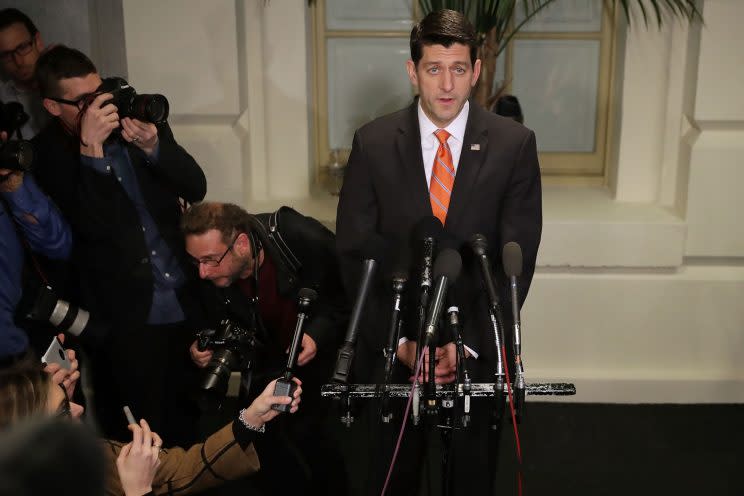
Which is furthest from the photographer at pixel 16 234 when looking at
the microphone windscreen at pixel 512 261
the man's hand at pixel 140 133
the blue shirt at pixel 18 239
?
the microphone windscreen at pixel 512 261

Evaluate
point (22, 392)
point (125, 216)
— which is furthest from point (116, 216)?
point (22, 392)

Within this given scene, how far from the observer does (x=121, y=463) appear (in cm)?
166

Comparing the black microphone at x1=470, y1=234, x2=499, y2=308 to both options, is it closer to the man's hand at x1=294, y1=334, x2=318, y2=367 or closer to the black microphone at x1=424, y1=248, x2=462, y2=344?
the black microphone at x1=424, y1=248, x2=462, y2=344

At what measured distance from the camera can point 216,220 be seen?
2348mm

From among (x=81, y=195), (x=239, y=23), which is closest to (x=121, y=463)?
(x=81, y=195)

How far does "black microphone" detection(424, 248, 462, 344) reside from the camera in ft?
5.01

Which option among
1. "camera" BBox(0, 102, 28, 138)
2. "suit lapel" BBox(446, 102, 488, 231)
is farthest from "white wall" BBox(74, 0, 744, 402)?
"suit lapel" BBox(446, 102, 488, 231)

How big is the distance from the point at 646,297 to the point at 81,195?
7.60 feet

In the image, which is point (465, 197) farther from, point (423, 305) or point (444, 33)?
point (423, 305)

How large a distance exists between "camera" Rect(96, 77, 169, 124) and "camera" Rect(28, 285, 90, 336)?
1.90ft

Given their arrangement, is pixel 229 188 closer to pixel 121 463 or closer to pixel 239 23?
pixel 239 23

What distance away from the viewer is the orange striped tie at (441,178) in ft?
6.75

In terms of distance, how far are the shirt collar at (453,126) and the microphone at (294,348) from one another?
0.55 metres

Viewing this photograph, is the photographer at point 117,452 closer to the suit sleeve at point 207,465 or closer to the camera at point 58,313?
the suit sleeve at point 207,465
